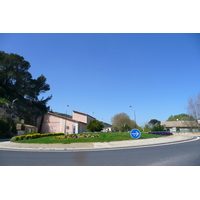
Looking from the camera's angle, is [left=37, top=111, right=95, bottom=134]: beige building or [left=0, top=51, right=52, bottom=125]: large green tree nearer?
[left=37, top=111, right=95, bottom=134]: beige building

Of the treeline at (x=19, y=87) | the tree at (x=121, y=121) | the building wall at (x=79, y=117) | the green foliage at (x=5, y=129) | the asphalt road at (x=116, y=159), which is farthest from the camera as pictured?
the tree at (x=121, y=121)

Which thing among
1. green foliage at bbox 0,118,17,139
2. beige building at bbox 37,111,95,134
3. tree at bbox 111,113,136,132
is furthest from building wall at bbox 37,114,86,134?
tree at bbox 111,113,136,132

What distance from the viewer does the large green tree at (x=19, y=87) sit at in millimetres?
47562

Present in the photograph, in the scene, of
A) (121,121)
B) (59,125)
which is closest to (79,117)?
(59,125)

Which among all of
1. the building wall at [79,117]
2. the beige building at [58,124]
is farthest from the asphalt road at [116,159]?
the building wall at [79,117]

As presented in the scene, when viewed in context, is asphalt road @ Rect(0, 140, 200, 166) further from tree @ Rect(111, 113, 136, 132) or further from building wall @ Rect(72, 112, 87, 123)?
tree @ Rect(111, 113, 136, 132)

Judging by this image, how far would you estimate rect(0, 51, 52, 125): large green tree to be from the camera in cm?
4756

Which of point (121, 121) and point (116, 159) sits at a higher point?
point (121, 121)

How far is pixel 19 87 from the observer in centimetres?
5081

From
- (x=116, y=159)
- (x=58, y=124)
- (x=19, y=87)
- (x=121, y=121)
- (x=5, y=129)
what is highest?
(x=19, y=87)

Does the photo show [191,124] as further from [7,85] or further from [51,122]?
[7,85]

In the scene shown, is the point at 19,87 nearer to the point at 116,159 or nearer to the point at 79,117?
the point at 79,117

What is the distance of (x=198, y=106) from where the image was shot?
4344 cm

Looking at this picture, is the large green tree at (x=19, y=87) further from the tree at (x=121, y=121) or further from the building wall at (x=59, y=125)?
the tree at (x=121, y=121)
